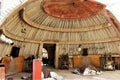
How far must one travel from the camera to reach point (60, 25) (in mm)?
10867

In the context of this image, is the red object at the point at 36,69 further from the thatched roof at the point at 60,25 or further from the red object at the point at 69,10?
the red object at the point at 69,10

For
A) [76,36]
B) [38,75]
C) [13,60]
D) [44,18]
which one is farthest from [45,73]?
[76,36]

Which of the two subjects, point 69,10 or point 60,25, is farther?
point 60,25

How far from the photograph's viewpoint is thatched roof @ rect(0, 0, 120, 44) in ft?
26.6

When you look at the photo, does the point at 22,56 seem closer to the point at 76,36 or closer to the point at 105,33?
the point at 76,36

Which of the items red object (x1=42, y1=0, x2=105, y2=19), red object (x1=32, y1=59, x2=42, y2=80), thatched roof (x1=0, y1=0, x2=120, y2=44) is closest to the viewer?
red object (x1=32, y1=59, x2=42, y2=80)

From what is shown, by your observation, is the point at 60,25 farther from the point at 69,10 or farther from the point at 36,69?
the point at 36,69

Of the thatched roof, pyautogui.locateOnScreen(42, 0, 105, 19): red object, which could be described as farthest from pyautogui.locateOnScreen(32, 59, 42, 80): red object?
pyautogui.locateOnScreen(42, 0, 105, 19): red object

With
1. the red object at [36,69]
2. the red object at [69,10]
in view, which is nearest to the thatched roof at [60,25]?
the red object at [69,10]

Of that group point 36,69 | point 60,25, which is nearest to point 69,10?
point 60,25

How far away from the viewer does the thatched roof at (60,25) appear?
809 centimetres

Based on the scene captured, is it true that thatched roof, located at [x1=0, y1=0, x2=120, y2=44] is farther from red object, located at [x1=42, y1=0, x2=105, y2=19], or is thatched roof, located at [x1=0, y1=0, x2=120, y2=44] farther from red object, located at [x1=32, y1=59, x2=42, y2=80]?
red object, located at [x1=32, y1=59, x2=42, y2=80]

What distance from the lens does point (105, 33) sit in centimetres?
1130

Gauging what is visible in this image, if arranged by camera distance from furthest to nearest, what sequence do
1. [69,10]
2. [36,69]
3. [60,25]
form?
[60,25] < [69,10] < [36,69]
